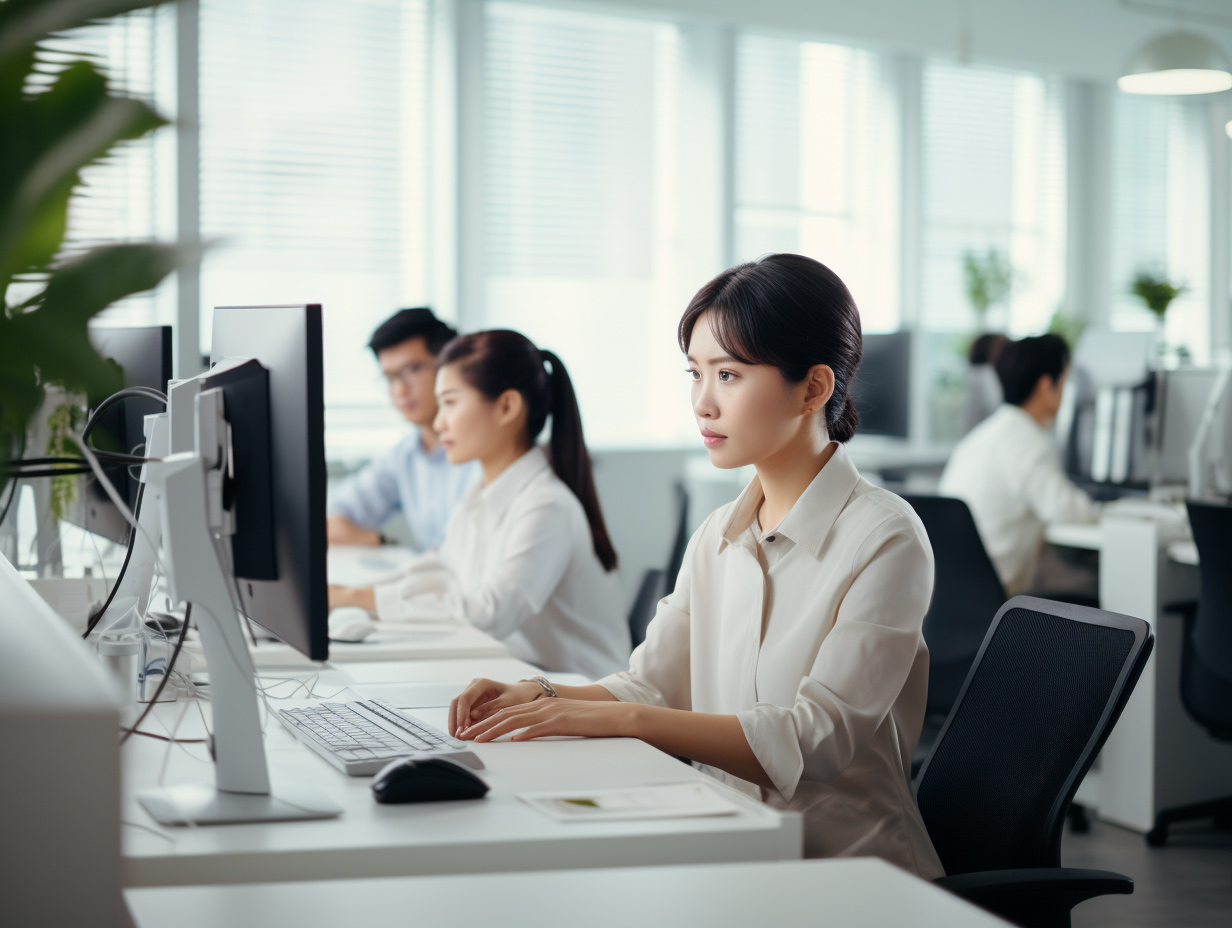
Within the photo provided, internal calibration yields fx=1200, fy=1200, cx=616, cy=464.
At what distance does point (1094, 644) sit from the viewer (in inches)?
56.9

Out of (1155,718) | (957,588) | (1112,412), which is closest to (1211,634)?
(1155,718)

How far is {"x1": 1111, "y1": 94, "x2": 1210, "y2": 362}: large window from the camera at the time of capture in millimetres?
7395

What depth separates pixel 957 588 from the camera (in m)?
3.09

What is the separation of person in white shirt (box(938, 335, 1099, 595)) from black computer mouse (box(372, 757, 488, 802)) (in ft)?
9.58

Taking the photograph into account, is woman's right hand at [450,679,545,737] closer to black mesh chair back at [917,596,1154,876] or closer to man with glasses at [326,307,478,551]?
black mesh chair back at [917,596,1154,876]

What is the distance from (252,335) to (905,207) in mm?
5665

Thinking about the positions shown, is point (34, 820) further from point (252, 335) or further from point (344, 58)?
point (344, 58)

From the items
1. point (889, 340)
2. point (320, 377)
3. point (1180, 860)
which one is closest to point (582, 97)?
point (889, 340)

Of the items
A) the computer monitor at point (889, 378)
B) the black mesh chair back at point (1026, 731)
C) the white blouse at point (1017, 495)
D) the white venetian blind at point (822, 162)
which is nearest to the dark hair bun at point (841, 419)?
the black mesh chair back at point (1026, 731)

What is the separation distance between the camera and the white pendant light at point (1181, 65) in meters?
4.60

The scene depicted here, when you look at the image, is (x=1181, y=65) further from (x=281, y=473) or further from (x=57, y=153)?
(x=57, y=153)

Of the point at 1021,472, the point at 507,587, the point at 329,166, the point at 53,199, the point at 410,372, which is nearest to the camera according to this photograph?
the point at 53,199

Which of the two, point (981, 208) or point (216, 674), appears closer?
point (216, 674)

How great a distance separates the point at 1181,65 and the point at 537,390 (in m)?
3.32
